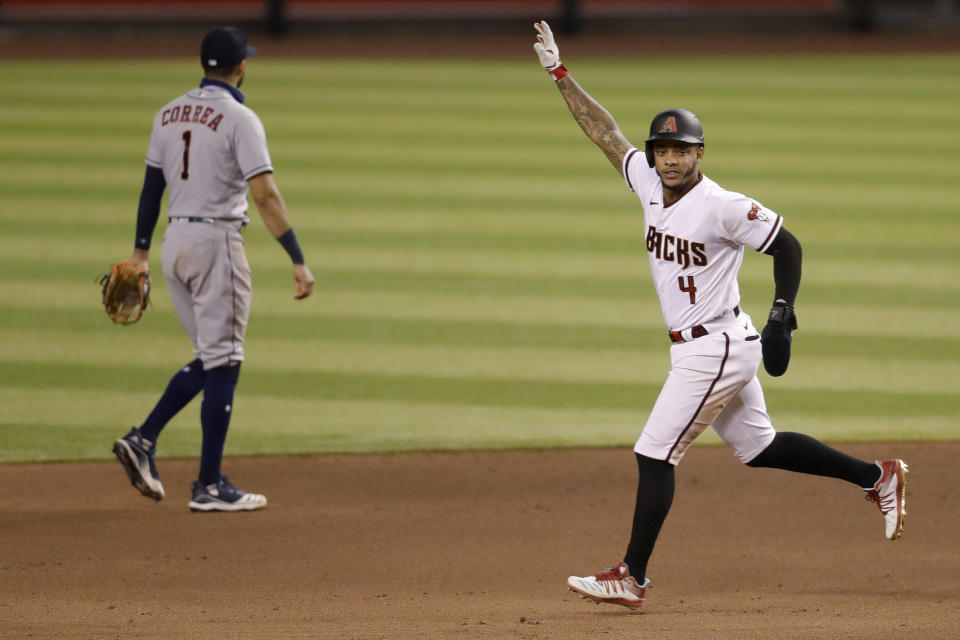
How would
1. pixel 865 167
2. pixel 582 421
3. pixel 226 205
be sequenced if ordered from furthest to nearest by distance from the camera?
pixel 865 167
pixel 582 421
pixel 226 205

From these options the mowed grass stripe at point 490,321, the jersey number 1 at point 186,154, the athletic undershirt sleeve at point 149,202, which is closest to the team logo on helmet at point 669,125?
the jersey number 1 at point 186,154

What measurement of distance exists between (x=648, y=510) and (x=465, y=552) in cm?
96

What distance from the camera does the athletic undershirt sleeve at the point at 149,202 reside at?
5.69 meters

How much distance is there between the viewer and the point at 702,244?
446 cm

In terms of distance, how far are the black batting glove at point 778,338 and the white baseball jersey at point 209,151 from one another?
2.27 meters

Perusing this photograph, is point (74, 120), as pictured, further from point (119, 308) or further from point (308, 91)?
point (119, 308)

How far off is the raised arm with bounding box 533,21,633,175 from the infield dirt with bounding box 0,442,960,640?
160 cm

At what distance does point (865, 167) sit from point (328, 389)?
27.6 feet

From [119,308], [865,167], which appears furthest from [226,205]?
[865,167]

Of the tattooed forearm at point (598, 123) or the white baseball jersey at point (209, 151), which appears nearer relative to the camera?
the tattooed forearm at point (598, 123)

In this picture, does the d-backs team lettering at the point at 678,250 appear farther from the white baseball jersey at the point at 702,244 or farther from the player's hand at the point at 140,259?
the player's hand at the point at 140,259

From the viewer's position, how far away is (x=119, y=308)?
5.94 m

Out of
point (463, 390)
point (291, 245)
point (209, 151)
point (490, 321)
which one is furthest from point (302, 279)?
point (490, 321)

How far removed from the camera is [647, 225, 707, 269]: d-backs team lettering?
176 inches
